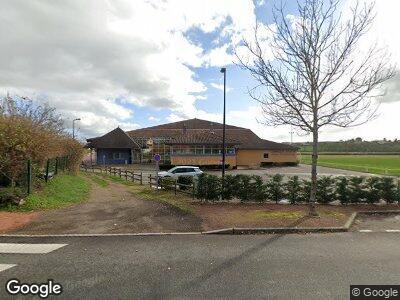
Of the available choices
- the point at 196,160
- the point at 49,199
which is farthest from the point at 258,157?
the point at 49,199

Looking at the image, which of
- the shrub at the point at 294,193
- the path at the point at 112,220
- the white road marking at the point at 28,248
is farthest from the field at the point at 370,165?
the white road marking at the point at 28,248

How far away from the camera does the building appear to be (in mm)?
47562

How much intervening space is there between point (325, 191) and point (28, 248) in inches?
423

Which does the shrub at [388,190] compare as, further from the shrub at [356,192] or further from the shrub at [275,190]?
the shrub at [275,190]

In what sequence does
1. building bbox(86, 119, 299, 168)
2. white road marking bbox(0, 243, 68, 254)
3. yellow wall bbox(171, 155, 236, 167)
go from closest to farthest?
white road marking bbox(0, 243, 68, 254)
yellow wall bbox(171, 155, 236, 167)
building bbox(86, 119, 299, 168)

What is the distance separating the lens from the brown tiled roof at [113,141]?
60.7 m

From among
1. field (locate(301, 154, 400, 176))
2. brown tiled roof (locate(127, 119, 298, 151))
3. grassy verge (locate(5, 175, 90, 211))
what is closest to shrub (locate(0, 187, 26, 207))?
grassy verge (locate(5, 175, 90, 211))

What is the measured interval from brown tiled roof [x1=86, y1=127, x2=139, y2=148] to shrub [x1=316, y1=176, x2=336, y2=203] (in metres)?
49.0

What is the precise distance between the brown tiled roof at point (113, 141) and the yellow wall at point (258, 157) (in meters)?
17.8

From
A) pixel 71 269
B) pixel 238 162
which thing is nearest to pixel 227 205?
pixel 71 269

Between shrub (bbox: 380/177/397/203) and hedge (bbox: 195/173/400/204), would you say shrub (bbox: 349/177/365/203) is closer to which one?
hedge (bbox: 195/173/400/204)

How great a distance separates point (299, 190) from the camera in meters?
14.4

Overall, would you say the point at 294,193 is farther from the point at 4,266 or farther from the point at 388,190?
the point at 4,266

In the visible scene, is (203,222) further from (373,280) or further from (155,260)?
(373,280)
